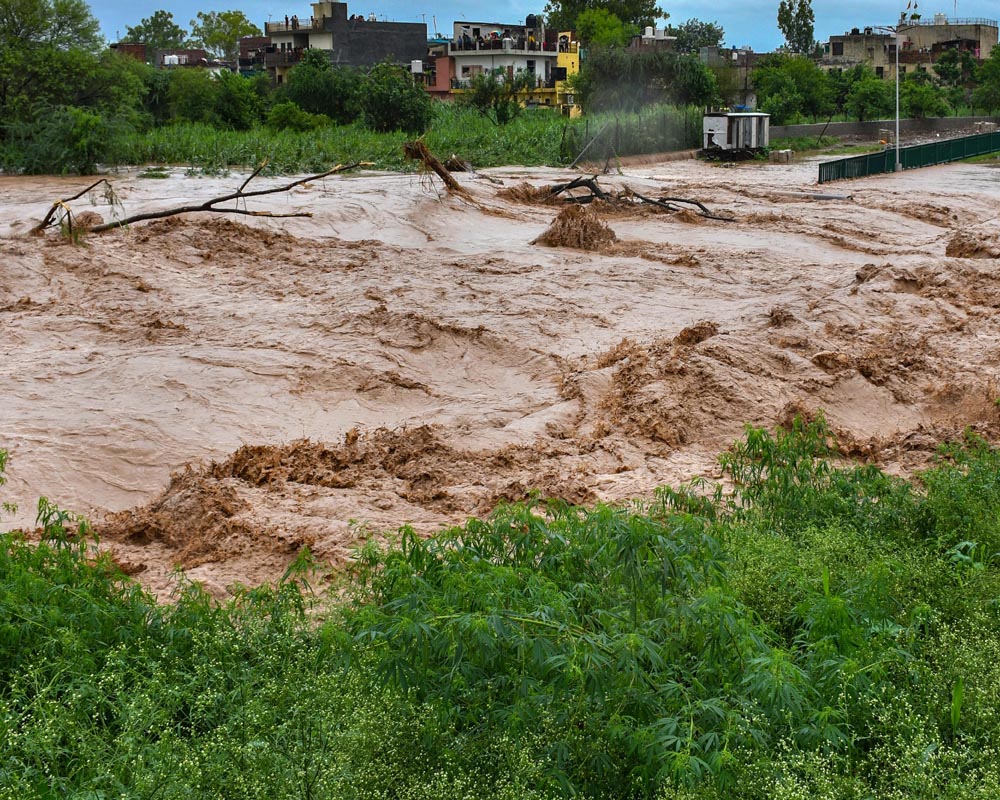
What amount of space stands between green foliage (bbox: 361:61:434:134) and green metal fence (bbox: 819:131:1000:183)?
12.7 meters

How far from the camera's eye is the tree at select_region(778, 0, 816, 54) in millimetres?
94125

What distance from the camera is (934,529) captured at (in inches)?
257

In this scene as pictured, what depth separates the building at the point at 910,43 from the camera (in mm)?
77188

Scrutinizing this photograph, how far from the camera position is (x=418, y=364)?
10875mm

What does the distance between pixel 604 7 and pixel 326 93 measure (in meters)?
54.2

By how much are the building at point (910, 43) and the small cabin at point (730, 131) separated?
44.0 meters

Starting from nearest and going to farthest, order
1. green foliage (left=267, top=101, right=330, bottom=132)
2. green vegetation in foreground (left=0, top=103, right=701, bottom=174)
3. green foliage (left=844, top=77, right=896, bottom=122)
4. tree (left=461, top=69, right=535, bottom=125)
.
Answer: green vegetation in foreground (left=0, top=103, right=701, bottom=174)
green foliage (left=267, top=101, right=330, bottom=132)
tree (left=461, top=69, right=535, bottom=125)
green foliage (left=844, top=77, right=896, bottom=122)

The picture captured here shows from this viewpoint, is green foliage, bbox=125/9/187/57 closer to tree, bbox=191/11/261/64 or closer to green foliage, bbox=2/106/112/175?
tree, bbox=191/11/261/64

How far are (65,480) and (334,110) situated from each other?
3181 centimetres

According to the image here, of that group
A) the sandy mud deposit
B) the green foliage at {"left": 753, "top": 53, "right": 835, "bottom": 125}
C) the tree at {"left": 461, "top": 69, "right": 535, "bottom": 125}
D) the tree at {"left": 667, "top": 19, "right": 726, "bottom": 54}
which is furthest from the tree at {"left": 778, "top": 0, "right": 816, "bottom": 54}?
the sandy mud deposit

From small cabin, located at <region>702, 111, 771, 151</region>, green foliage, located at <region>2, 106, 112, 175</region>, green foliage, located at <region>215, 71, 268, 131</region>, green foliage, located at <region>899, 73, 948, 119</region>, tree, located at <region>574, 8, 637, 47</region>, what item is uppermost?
tree, located at <region>574, 8, 637, 47</region>

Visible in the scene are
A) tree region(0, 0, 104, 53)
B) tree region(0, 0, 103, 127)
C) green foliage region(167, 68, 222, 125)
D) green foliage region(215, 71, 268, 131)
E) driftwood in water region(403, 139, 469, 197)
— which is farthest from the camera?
green foliage region(167, 68, 222, 125)

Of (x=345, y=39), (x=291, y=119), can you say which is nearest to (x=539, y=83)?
(x=345, y=39)

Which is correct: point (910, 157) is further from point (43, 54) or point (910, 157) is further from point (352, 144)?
point (43, 54)
